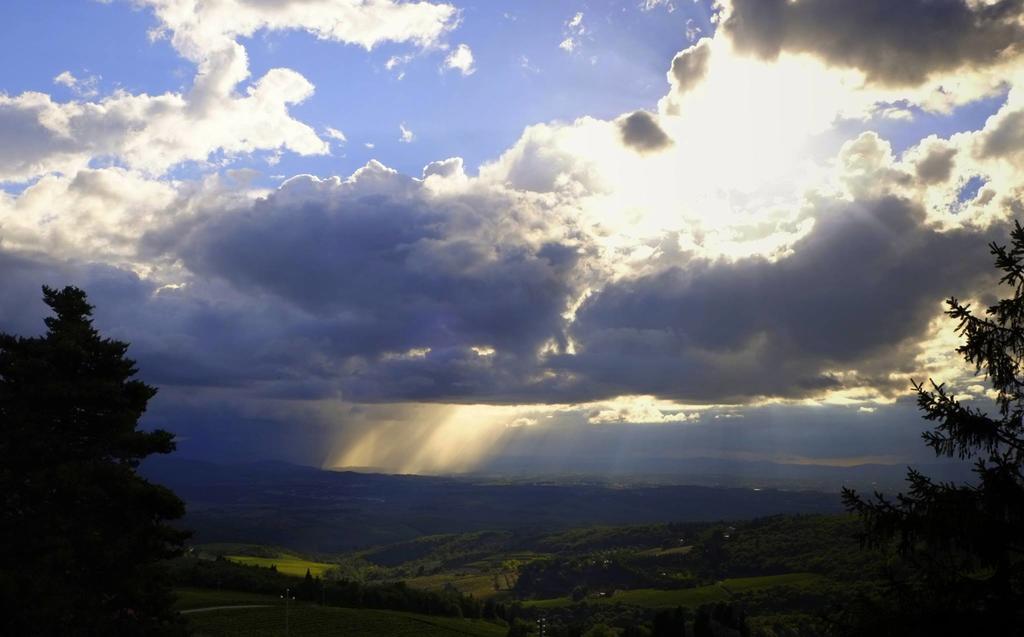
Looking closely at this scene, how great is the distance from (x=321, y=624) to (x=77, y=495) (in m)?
72.0

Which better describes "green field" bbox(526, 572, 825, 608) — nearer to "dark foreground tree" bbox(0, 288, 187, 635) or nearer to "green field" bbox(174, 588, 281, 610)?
"green field" bbox(174, 588, 281, 610)

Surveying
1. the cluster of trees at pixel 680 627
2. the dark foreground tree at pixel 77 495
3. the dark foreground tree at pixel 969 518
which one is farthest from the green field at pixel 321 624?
the dark foreground tree at pixel 969 518

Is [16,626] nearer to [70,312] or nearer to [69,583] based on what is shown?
[69,583]

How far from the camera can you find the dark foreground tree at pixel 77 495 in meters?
29.5

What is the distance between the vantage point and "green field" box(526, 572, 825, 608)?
169750 millimetres

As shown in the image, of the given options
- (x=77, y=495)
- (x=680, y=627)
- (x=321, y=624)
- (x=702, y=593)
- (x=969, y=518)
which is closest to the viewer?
(x=969, y=518)

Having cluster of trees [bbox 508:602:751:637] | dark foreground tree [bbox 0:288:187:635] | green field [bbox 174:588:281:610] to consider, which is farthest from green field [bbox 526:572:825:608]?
dark foreground tree [bbox 0:288:187:635]

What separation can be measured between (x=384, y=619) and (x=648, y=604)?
90496 millimetres

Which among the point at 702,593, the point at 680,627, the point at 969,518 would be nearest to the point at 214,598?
the point at 680,627

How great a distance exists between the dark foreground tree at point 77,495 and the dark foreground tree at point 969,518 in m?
30.6

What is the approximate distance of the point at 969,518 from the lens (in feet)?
36.7

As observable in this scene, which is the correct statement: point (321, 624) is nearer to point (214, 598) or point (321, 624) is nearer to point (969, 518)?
point (214, 598)

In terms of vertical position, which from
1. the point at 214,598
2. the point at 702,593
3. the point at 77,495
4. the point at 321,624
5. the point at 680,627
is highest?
the point at 77,495

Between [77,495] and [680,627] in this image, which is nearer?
[77,495]
